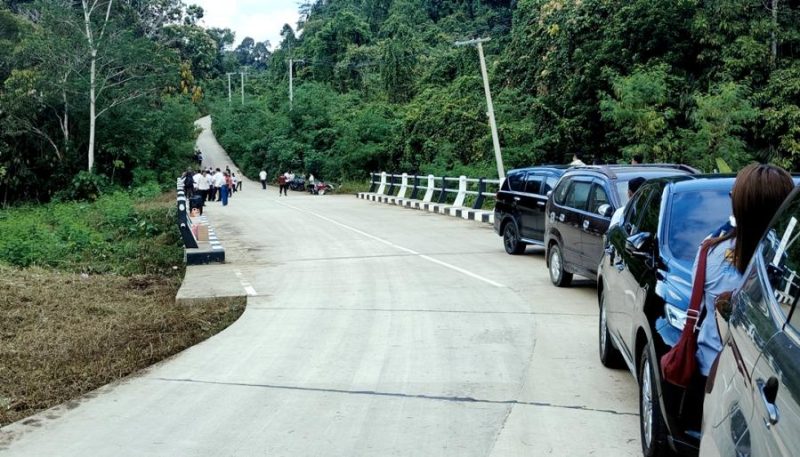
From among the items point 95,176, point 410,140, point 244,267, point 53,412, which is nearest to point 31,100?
point 95,176

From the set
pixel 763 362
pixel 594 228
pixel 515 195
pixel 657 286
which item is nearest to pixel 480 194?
pixel 515 195

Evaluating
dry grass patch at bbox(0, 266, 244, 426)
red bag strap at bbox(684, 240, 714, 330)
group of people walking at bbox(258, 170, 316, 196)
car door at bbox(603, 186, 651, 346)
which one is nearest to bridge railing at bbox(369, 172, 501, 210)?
group of people walking at bbox(258, 170, 316, 196)

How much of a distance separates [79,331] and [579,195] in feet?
22.5

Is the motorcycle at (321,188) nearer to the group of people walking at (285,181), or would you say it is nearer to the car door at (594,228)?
the group of people walking at (285,181)

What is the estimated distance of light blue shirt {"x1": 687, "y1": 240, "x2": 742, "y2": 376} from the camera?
A: 13.4 ft

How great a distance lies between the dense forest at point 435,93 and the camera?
2514 centimetres

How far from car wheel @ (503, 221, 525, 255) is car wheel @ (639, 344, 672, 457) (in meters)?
11.1

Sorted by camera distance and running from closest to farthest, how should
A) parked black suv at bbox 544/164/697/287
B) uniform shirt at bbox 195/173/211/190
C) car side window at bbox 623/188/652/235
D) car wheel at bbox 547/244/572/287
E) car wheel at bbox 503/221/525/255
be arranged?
car side window at bbox 623/188/652/235 → parked black suv at bbox 544/164/697/287 → car wheel at bbox 547/244/572/287 → car wheel at bbox 503/221/525/255 → uniform shirt at bbox 195/173/211/190

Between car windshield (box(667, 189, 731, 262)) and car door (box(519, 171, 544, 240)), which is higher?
car windshield (box(667, 189, 731, 262))

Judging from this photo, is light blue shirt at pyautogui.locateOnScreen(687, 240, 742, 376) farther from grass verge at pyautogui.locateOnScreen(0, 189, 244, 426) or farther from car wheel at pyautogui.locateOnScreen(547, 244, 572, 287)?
car wheel at pyautogui.locateOnScreen(547, 244, 572, 287)

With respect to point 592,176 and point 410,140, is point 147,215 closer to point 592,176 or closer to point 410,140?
point 592,176

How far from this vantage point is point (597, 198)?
11.2m

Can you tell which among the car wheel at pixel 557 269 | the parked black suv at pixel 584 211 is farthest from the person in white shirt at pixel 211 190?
the car wheel at pixel 557 269

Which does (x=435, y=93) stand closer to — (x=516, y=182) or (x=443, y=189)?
(x=443, y=189)
